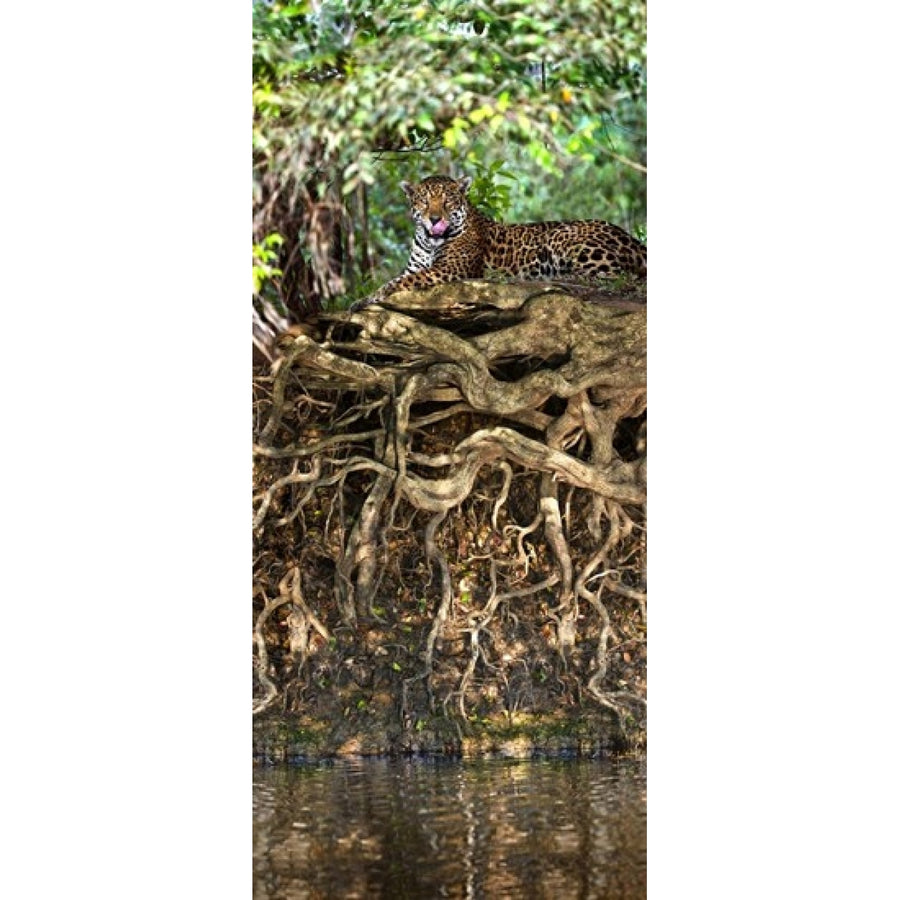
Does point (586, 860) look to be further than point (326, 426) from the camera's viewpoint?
No

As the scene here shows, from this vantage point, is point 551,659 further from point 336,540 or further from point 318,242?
point 318,242

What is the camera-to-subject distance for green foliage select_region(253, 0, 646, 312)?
20.4 feet

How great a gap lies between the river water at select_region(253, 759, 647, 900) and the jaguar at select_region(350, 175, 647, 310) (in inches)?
70.4

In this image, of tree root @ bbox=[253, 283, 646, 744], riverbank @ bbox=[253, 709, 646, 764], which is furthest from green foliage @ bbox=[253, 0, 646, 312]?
riverbank @ bbox=[253, 709, 646, 764]

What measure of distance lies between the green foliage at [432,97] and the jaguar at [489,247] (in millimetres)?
90

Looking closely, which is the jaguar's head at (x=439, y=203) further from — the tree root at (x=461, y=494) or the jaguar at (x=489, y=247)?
the tree root at (x=461, y=494)

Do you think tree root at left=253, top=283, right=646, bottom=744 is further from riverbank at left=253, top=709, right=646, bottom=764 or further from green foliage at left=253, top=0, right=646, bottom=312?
green foliage at left=253, top=0, right=646, bottom=312

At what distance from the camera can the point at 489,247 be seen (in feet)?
20.9

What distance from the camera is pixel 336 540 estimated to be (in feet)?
20.6

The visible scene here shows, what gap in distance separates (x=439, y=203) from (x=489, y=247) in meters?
0.25

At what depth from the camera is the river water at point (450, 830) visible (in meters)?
5.82

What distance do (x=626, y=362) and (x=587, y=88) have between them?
1027mm

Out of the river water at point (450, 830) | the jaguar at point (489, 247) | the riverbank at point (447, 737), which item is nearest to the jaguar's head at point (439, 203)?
the jaguar at point (489, 247)
